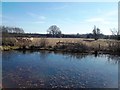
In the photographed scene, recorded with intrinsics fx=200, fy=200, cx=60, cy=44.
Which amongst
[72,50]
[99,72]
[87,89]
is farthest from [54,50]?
[87,89]

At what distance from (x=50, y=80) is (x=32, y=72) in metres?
3.18

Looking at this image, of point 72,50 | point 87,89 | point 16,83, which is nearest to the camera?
point 87,89

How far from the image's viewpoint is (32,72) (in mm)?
17172

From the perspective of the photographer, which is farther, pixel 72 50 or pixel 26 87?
pixel 72 50

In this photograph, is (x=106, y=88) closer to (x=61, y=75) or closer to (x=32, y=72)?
(x=61, y=75)

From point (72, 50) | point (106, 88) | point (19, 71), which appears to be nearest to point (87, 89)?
point (106, 88)

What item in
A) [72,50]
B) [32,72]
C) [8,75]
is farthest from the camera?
[72,50]

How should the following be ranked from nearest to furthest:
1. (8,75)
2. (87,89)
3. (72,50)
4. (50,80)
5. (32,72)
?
(87,89), (50,80), (8,75), (32,72), (72,50)

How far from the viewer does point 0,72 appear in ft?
54.7

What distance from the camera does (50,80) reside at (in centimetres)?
1447

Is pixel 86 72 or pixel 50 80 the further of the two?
pixel 86 72

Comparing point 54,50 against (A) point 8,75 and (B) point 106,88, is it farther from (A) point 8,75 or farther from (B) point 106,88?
(B) point 106,88

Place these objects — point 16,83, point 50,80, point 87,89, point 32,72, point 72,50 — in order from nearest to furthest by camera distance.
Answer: point 87,89 < point 16,83 < point 50,80 < point 32,72 < point 72,50

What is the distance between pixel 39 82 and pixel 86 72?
5278mm
